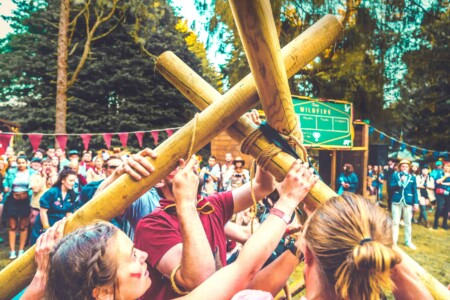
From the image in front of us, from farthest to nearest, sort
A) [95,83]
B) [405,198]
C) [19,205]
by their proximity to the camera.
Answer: [95,83], [405,198], [19,205]

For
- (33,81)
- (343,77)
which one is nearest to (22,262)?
(343,77)

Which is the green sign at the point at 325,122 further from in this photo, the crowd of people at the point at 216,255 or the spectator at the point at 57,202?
the crowd of people at the point at 216,255

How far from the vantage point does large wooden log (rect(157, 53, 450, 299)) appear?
1255mm

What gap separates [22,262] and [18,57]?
18935 mm

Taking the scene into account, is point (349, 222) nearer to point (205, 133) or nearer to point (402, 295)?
point (402, 295)

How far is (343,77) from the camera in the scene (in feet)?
42.9

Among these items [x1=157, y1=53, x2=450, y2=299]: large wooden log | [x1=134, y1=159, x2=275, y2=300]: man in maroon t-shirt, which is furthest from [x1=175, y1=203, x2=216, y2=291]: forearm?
[x1=157, y1=53, x2=450, y2=299]: large wooden log

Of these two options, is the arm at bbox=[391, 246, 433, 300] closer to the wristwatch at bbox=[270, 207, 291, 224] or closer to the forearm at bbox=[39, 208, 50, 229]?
the wristwatch at bbox=[270, 207, 291, 224]

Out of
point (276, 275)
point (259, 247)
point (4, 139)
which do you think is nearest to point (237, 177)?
point (4, 139)

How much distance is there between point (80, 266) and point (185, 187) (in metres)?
0.47

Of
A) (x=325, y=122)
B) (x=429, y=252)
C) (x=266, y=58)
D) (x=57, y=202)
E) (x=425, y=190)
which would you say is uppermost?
(x=325, y=122)

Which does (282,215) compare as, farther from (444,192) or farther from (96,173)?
(444,192)

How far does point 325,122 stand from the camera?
9766mm

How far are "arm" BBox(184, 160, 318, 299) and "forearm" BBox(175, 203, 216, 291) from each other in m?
0.08
